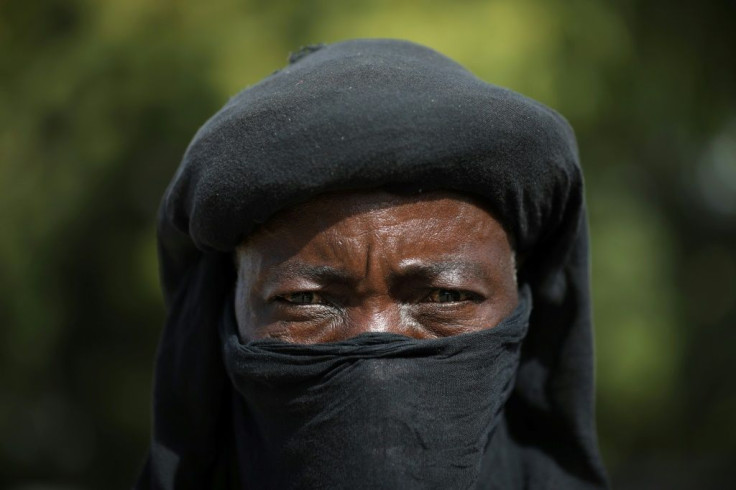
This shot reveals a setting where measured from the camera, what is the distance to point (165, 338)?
2.61m

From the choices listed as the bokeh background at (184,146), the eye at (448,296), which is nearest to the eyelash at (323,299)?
the eye at (448,296)

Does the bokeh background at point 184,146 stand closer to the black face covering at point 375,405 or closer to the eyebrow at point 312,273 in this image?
the eyebrow at point 312,273

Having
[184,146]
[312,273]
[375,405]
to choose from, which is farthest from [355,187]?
[184,146]

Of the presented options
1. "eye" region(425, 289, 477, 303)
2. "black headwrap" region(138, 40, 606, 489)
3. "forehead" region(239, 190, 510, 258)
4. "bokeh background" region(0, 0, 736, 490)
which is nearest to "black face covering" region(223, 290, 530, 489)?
"black headwrap" region(138, 40, 606, 489)

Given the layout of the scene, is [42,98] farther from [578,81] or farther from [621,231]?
[621,231]

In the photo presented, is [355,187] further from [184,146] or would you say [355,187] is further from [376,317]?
[184,146]

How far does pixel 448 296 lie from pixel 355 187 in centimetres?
38

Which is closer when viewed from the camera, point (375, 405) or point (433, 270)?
point (375, 405)

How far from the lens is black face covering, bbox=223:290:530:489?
2039mm

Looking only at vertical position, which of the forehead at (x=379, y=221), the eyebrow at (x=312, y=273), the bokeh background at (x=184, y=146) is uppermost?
the forehead at (x=379, y=221)

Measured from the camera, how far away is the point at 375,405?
205cm

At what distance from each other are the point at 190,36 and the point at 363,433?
4438 mm

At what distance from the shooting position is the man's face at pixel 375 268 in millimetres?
2180

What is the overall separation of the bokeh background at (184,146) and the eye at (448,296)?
11.1 ft
